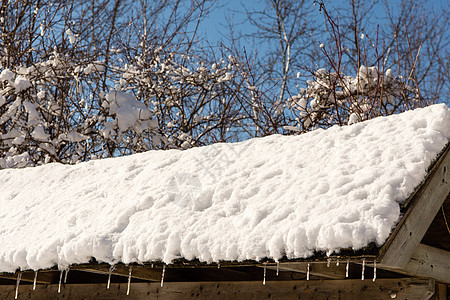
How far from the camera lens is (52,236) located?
3.67m

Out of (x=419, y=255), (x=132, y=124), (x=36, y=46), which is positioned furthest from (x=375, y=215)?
(x=36, y=46)

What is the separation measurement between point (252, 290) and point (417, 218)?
1.32m

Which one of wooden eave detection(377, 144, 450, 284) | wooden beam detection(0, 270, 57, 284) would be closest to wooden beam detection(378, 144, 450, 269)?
wooden eave detection(377, 144, 450, 284)

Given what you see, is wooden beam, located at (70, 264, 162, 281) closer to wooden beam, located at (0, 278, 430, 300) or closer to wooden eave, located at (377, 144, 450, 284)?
wooden beam, located at (0, 278, 430, 300)

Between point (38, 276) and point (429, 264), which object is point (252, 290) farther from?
point (38, 276)

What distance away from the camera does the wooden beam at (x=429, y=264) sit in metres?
2.90

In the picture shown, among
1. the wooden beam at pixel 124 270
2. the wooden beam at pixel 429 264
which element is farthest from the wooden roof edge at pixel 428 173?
the wooden beam at pixel 124 270

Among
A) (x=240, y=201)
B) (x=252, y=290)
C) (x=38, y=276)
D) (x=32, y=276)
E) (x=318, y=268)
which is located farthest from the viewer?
(x=38, y=276)

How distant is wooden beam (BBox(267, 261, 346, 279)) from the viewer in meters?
2.70

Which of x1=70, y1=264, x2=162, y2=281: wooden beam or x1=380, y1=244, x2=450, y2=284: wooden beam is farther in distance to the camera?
x1=70, y1=264, x2=162, y2=281: wooden beam

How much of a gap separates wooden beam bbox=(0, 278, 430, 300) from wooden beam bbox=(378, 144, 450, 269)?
0.51 meters

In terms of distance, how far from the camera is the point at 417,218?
266 centimetres

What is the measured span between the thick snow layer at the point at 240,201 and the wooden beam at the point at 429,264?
Result: 49 centimetres

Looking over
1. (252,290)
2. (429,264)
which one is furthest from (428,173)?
(252,290)
